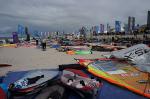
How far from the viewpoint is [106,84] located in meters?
5.77

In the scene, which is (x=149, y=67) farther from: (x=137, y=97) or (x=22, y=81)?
(x=22, y=81)

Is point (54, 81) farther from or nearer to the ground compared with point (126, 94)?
farther from the ground

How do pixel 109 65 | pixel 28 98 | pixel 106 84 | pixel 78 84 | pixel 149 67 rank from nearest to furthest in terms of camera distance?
pixel 28 98 < pixel 78 84 < pixel 106 84 < pixel 149 67 < pixel 109 65

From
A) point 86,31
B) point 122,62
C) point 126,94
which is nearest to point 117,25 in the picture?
point 86,31

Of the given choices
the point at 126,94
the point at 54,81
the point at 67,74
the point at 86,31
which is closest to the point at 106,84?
the point at 126,94

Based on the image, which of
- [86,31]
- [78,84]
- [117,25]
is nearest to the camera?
[78,84]

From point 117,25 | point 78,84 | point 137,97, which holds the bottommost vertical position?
point 137,97

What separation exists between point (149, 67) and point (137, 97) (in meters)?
1.92

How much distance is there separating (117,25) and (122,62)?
36.8m

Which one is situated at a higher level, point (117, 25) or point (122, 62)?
Answer: point (117, 25)

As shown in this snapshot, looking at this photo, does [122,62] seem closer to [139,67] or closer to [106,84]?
[139,67]

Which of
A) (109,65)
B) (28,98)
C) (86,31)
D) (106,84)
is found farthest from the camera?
(86,31)

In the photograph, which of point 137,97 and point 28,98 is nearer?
point 28,98

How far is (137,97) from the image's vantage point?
16.1 ft
